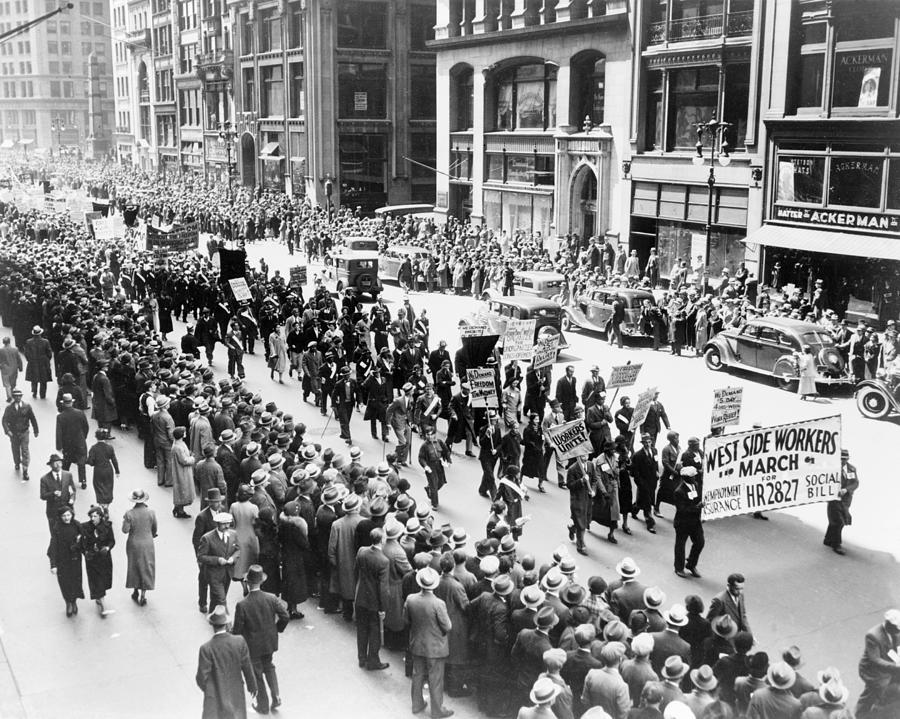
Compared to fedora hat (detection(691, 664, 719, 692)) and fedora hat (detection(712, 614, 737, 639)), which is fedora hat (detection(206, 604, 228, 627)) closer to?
fedora hat (detection(691, 664, 719, 692))

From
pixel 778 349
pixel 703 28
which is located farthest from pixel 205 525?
pixel 703 28

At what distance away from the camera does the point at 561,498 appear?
15.8 metres

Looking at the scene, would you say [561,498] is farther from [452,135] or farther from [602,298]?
[452,135]

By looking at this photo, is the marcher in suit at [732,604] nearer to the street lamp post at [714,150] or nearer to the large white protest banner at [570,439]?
the large white protest banner at [570,439]

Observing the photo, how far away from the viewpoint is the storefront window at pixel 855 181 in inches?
1141

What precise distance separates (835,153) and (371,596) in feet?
82.3

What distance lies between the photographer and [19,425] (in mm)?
16156

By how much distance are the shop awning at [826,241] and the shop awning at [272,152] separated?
43.9 metres

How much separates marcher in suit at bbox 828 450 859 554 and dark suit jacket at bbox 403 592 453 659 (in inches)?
257

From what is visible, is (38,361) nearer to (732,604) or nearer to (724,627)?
(732,604)

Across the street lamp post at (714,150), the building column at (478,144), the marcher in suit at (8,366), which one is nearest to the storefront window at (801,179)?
the street lamp post at (714,150)

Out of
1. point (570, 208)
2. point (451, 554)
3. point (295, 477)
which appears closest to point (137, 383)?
point (295, 477)

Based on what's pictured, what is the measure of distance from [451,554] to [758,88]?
2768 cm

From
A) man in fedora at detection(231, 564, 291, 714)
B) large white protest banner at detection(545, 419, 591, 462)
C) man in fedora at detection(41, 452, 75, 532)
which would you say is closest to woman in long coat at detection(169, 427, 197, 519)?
man in fedora at detection(41, 452, 75, 532)
